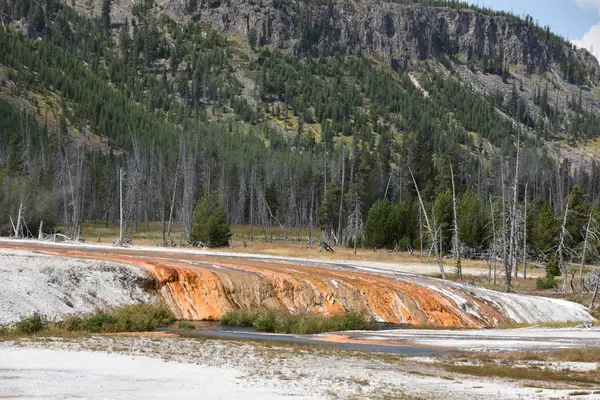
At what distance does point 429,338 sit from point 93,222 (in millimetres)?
117900

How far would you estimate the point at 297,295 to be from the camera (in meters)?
38.9

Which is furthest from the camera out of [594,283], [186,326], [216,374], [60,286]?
[594,283]

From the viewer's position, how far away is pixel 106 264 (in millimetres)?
36188

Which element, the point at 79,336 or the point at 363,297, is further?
the point at 363,297

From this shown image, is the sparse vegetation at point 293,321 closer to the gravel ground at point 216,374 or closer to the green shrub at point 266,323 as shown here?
the green shrub at point 266,323

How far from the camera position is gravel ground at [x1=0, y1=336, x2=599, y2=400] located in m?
16.0

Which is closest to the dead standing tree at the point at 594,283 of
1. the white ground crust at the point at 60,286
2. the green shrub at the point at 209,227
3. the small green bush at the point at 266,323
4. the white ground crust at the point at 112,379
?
the small green bush at the point at 266,323

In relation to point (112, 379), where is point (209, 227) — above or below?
above

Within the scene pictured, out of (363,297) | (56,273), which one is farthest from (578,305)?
(56,273)

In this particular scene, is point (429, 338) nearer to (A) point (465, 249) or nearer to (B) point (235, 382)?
(B) point (235, 382)

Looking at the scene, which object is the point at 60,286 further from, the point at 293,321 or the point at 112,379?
the point at 112,379

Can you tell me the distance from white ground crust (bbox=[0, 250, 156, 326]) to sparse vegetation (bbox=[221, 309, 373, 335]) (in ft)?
13.6

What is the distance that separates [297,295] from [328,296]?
5.43 feet

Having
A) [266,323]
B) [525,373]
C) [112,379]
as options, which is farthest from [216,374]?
[266,323]
